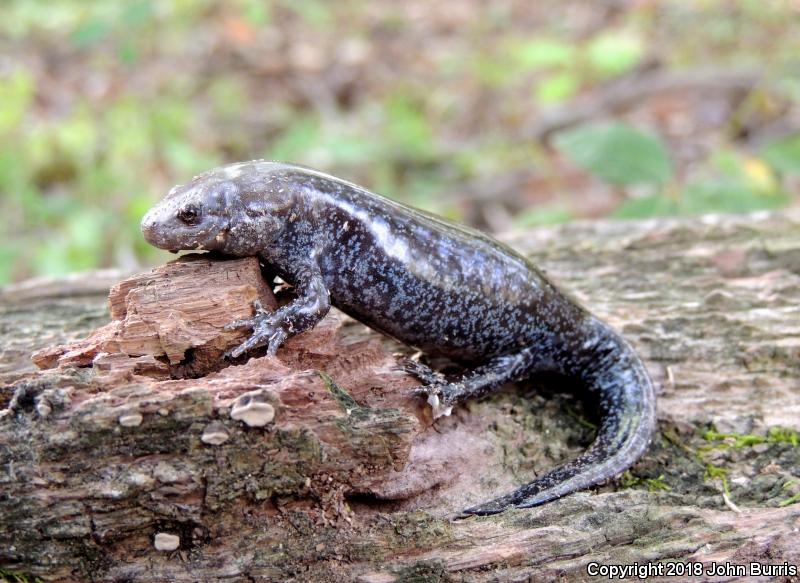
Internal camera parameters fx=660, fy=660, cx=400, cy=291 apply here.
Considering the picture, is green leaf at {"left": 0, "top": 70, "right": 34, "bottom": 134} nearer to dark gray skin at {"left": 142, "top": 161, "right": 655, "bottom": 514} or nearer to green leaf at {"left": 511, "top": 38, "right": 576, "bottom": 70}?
dark gray skin at {"left": 142, "top": 161, "right": 655, "bottom": 514}

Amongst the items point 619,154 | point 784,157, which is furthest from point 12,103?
point 784,157

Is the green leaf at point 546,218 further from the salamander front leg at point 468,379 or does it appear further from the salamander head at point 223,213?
the salamander head at point 223,213

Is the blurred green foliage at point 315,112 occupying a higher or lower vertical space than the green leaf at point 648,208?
higher

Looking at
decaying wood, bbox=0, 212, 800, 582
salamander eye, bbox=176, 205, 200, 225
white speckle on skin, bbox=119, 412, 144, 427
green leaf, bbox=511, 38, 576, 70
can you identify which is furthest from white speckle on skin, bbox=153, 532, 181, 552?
green leaf, bbox=511, 38, 576, 70

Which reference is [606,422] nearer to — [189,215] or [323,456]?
[323,456]

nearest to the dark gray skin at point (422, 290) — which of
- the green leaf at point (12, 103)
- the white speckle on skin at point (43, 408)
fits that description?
the white speckle on skin at point (43, 408)

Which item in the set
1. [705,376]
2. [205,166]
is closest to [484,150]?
[205,166]
